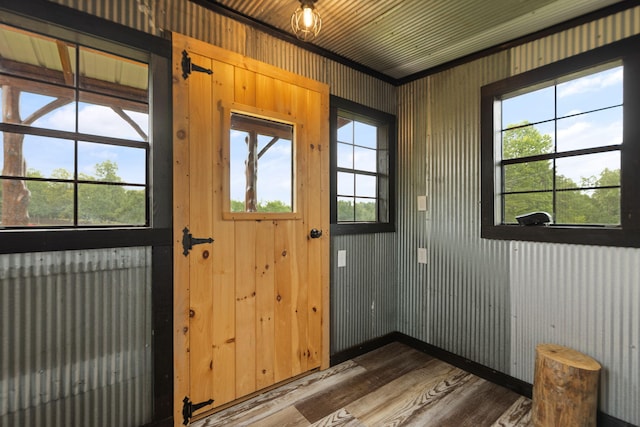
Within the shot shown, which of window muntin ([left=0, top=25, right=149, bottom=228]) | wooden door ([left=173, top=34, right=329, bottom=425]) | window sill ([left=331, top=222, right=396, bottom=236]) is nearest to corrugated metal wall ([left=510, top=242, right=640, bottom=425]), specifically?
window sill ([left=331, top=222, right=396, bottom=236])

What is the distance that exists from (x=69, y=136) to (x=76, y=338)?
1.06m

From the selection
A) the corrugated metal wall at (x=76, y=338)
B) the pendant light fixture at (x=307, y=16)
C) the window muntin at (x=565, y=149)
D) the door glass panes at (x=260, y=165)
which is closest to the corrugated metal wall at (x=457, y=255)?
the window muntin at (x=565, y=149)

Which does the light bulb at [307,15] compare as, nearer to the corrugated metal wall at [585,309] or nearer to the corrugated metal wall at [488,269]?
the corrugated metal wall at [488,269]

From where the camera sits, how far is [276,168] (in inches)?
86.0

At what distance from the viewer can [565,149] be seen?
6.63 feet

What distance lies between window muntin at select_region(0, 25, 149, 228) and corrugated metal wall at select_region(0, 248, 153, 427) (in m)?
0.24

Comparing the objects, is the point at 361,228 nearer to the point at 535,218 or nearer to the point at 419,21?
the point at 535,218

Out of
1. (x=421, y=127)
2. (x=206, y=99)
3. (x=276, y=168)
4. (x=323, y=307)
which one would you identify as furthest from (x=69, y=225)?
(x=421, y=127)

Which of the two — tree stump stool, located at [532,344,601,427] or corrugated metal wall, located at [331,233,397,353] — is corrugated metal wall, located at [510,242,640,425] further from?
corrugated metal wall, located at [331,233,397,353]

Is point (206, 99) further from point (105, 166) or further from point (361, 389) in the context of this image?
point (361, 389)

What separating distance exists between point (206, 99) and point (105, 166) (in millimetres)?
720

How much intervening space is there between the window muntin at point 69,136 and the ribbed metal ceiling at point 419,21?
3.07 feet

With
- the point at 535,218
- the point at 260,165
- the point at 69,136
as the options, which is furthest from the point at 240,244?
the point at 535,218

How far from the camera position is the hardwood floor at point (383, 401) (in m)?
1.84
